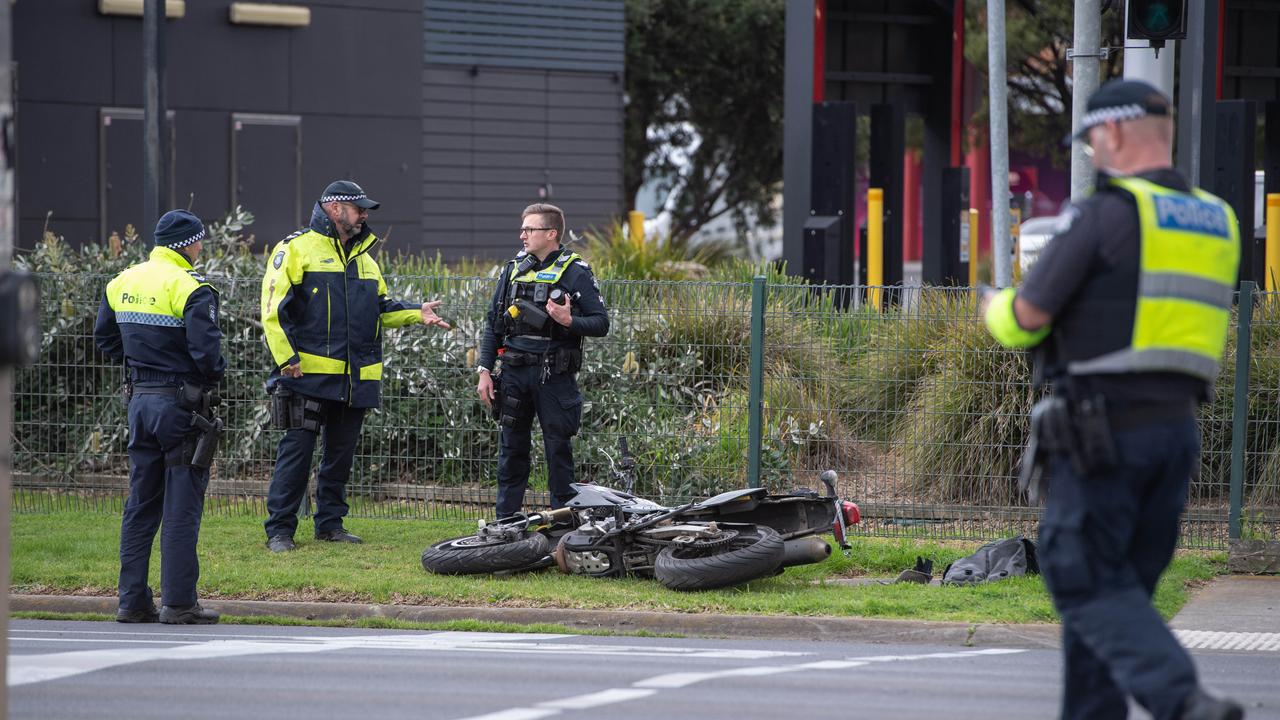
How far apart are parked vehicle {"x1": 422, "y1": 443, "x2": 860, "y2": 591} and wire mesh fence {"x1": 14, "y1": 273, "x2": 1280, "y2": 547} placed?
5.12ft

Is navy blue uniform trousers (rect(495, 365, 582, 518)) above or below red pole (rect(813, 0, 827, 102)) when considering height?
below

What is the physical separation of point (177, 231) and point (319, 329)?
156cm

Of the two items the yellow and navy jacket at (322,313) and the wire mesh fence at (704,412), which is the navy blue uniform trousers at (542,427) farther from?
the wire mesh fence at (704,412)

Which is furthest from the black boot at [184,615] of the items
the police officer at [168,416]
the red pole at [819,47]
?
the red pole at [819,47]

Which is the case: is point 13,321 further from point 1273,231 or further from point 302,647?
point 1273,231

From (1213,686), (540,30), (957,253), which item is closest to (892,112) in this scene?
(957,253)

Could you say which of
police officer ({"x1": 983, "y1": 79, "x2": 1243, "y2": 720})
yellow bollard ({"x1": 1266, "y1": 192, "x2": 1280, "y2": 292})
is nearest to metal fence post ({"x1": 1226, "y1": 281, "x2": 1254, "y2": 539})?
police officer ({"x1": 983, "y1": 79, "x2": 1243, "y2": 720})

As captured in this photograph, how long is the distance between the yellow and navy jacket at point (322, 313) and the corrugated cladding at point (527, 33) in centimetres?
1362

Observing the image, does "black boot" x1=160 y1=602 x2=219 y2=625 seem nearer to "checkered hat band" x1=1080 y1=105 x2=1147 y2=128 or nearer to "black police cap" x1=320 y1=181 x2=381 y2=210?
"black police cap" x1=320 y1=181 x2=381 y2=210

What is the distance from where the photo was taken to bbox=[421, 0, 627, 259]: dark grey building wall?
2277cm

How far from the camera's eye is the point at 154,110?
1148cm

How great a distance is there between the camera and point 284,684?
6113 millimetres

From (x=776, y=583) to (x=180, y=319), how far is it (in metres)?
3.47

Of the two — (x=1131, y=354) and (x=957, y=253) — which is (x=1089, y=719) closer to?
(x=1131, y=354)
